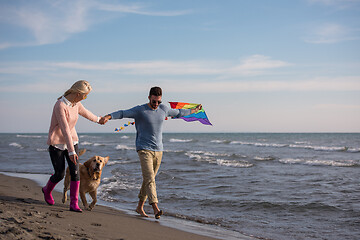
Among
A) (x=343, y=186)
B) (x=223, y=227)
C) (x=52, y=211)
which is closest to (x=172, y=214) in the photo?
(x=223, y=227)

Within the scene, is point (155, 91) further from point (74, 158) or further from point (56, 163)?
point (56, 163)

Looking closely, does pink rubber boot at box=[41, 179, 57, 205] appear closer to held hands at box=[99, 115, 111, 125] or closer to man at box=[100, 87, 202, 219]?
held hands at box=[99, 115, 111, 125]

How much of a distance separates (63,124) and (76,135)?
0.31 metres

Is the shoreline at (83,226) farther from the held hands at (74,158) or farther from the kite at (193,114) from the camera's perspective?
the kite at (193,114)

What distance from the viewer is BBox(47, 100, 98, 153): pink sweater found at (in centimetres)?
469

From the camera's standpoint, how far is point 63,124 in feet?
15.4

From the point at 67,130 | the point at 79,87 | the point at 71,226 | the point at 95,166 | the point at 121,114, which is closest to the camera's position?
the point at 71,226

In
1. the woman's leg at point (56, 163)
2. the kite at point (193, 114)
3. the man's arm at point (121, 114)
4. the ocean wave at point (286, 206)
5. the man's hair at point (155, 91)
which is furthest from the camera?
the ocean wave at point (286, 206)

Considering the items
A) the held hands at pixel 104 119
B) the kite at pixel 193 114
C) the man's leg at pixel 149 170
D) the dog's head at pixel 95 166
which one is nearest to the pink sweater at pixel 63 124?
the held hands at pixel 104 119

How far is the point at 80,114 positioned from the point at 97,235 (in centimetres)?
201

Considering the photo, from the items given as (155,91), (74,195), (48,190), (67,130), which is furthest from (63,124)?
(155,91)

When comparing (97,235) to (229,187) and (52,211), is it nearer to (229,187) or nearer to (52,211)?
(52,211)

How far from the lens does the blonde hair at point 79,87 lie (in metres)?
4.79

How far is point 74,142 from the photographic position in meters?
4.96
